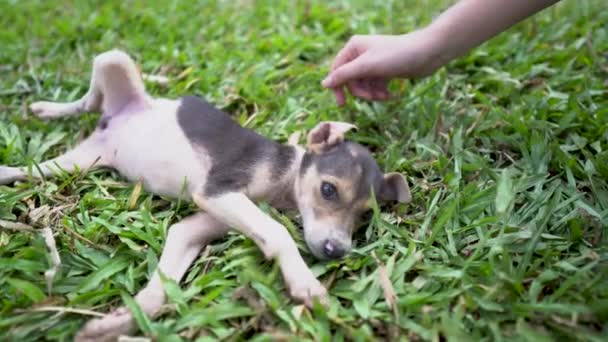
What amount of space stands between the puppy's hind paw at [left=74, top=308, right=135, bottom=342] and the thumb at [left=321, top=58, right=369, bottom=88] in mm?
2406

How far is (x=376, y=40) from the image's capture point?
4.20 metres

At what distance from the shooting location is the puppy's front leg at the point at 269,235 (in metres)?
2.93

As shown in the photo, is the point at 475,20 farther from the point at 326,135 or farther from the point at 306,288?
the point at 306,288

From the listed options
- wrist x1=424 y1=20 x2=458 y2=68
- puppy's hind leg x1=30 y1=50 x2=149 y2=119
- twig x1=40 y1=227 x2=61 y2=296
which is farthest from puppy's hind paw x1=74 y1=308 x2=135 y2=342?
wrist x1=424 y1=20 x2=458 y2=68

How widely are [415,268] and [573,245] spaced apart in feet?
3.24

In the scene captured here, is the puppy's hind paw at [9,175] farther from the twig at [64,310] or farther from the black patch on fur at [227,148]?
the twig at [64,310]

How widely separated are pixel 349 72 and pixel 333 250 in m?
1.60

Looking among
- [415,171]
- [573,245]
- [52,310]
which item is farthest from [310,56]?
[52,310]

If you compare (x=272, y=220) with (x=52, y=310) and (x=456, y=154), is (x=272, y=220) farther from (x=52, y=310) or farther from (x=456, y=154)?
(x=456, y=154)

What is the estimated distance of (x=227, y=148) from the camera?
12.6 ft

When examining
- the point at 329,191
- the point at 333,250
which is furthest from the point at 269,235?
the point at 329,191

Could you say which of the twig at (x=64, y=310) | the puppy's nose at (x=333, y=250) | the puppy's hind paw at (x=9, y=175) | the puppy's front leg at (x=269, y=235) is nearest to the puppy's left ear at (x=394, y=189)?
the puppy's nose at (x=333, y=250)

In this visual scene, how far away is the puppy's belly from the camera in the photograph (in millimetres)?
3803

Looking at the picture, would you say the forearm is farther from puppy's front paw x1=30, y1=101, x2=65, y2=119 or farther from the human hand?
puppy's front paw x1=30, y1=101, x2=65, y2=119
